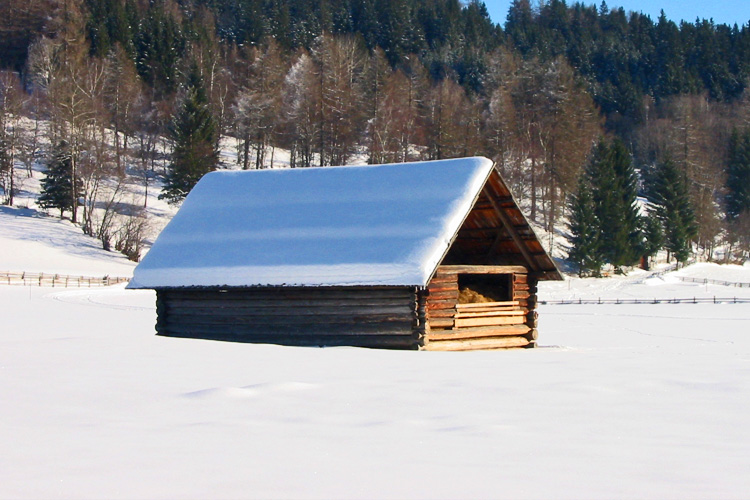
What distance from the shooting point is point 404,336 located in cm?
1755

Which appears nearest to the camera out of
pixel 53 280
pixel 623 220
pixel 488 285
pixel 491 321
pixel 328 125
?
pixel 491 321

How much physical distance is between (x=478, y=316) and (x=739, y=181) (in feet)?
267

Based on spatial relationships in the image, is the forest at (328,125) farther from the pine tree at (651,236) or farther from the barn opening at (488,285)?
the barn opening at (488,285)

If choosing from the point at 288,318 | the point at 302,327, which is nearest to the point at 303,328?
the point at 302,327

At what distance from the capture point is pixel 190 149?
220 ft

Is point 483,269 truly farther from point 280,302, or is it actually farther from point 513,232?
point 280,302

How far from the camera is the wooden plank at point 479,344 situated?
A: 60.6 ft

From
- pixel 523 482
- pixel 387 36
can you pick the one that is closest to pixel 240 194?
pixel 523 482

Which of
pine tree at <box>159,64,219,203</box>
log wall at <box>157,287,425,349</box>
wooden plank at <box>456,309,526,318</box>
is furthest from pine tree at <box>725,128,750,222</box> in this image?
log wall at <box>157,287,425,349</box>

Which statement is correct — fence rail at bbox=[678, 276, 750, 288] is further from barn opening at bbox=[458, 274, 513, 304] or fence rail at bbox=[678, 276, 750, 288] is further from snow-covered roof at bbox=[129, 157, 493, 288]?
snow-covered roof at bbox=[129, 157, 493, 288]

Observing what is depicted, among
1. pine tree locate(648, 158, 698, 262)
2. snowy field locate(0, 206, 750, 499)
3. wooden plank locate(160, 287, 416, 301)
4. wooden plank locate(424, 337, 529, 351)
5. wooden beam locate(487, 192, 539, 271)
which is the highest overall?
pine tree locate(648, 158, 698, 262)

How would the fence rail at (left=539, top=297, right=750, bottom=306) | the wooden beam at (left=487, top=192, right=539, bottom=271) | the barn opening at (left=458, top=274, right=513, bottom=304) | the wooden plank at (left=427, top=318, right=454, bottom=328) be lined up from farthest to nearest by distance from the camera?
the fence rail at (left=539, top=297, right=750, bottom=306), the barn opening at (left=458, top=274, right=513, bottom=304), the wooden beam at (left=487, top=192, right=539, bottom=271), the wooden plank at (left=427, top=318, right=454, bottom=328)

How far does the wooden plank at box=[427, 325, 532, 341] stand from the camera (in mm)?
18531

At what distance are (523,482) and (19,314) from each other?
24411 mm
